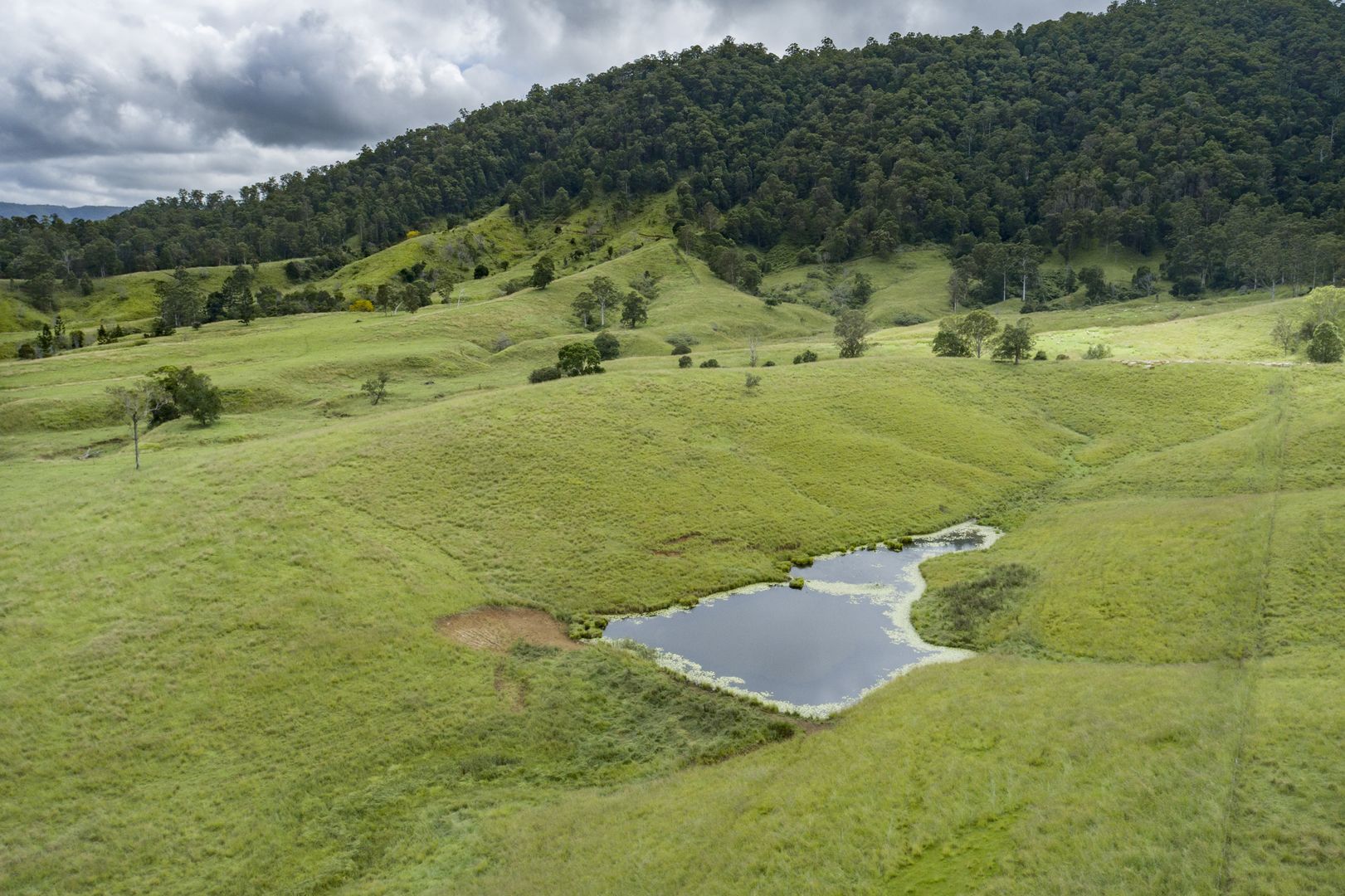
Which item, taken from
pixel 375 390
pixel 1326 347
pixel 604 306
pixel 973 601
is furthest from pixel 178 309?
pixel 1326 347

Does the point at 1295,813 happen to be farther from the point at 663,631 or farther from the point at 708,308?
the point at 708,308

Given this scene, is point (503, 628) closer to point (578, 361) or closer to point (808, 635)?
point (808, 635)

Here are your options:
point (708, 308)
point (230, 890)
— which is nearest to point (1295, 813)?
point (230, 890)

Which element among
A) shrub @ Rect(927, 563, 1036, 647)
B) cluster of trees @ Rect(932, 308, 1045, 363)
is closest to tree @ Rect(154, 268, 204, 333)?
cluster of trees @ Rect(932, 308, 1045, 363)

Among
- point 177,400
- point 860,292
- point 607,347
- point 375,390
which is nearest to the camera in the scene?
point 177,400

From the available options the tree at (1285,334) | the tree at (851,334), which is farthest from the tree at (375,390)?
the tree at (1285,334)

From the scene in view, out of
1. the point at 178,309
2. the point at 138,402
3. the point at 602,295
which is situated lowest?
the point at 138,402

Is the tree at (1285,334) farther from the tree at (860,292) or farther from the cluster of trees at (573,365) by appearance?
the tree at (860,292)

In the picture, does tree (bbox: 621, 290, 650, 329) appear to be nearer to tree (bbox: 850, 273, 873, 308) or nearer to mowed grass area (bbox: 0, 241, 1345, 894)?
tree (bbox: 850, 273, 873, 308)
